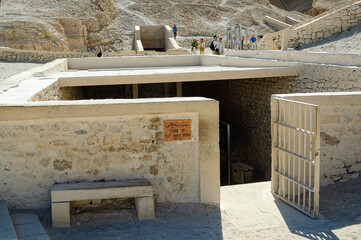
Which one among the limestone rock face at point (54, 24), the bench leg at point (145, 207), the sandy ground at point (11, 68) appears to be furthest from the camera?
the limestone rock face at point (54, 24)

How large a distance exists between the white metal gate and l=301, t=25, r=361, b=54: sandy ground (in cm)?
762

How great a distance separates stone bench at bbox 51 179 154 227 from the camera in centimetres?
532

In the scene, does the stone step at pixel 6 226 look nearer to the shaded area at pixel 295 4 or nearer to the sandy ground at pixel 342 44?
the sandy ground at pixel 342 44

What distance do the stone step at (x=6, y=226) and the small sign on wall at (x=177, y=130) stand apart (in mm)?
2185

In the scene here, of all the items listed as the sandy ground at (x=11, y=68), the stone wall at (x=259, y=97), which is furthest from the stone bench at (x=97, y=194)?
the sandy ground at (x=11, y=68)

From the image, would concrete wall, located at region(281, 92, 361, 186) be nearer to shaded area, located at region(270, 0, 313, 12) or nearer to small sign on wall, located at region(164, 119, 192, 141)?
small sign on wall, located at region(164, 119, 192, 141)

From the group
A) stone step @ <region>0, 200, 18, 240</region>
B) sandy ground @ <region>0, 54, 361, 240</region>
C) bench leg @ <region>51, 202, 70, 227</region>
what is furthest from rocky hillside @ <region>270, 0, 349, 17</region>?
stone step @ <region>0, 200, 18, 240</region>

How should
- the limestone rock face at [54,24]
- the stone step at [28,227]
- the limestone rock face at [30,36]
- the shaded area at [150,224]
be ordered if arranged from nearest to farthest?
1. the stone step at [28,227]
2. the shaded area at [150,224]
3. the limestone rock face at [30,36]
4. the limestone rock face at [54,24]

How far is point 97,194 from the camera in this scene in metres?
5.38

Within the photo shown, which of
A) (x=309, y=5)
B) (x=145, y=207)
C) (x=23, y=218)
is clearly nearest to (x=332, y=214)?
(x=145, y=207)

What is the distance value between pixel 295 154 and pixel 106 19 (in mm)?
28522

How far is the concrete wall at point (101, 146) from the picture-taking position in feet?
18.1

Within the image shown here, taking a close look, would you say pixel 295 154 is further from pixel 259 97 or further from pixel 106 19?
pixel 106 19

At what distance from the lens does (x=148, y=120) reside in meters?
5.67
